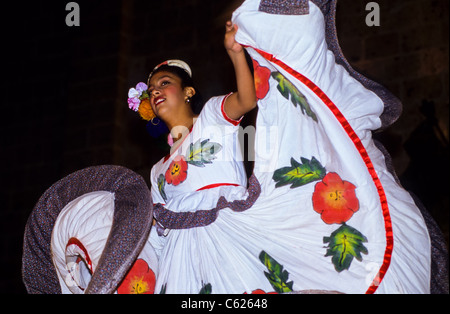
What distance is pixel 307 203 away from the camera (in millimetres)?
2227

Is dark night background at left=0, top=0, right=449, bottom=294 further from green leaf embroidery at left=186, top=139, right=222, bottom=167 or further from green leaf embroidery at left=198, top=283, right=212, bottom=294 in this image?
green leaf embroidery at left=198, top=283, right=212, bottom=294

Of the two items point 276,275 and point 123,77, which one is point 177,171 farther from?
point 123,77

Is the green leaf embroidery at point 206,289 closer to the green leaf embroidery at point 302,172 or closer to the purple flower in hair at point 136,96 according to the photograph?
the green leaf embroidery at point 302,172

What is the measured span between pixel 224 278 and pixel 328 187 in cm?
39

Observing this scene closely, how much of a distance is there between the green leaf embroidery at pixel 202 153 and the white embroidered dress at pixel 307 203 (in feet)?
0.94

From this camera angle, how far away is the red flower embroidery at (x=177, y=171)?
266cm

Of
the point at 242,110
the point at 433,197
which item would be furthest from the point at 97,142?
the point at 242,110

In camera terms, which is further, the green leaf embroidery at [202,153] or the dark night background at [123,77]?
the dark night background at [123,77]

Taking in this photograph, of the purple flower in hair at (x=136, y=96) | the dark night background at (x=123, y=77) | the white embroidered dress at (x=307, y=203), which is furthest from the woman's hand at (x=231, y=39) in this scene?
the dark night background at (x=123, y=77)

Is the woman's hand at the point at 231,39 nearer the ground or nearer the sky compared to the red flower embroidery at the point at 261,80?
nearer the sky

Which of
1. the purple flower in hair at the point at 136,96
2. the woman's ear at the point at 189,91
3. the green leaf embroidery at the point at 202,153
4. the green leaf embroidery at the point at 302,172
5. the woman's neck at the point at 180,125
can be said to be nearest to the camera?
the green leaf embroidery at the point at 302,172

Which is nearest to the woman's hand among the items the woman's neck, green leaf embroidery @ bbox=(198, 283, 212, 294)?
the woman's neck

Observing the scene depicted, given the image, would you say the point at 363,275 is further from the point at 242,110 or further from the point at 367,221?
the point at 242,110

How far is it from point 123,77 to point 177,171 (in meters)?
2.80
